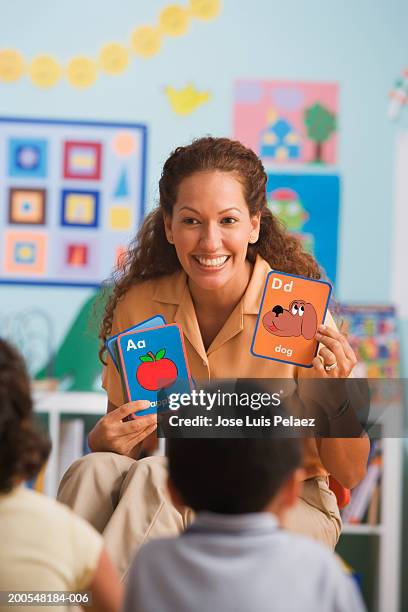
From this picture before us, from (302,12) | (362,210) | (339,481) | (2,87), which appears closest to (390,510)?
(362,210)

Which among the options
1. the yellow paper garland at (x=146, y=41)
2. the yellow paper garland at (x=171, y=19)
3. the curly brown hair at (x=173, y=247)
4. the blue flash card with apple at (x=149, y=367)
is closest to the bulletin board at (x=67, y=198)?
the yellow paper garland at (x=146, y=41)

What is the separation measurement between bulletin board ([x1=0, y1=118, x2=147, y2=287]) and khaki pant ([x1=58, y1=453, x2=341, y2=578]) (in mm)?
1908

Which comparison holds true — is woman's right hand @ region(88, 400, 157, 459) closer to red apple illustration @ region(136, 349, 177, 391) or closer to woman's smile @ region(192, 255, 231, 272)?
red apple illustration @ region(136, 349, 177, 391)

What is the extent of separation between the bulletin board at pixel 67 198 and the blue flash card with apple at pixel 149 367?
1.78 metres

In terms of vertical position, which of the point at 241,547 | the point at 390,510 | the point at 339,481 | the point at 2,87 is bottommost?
the point at 390,510

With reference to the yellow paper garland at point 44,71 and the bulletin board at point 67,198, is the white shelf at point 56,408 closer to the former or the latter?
the bulletin board at point 67,198

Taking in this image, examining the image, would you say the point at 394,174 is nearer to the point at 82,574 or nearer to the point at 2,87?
the point at 2,87

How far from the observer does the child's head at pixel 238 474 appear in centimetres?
112

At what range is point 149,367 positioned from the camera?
185 cm

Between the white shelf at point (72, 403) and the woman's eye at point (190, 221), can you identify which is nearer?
the woman's eye at point (190, 221)

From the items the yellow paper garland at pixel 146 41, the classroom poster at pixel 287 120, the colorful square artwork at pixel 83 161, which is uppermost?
the yellow paper garland at pixel 146 41

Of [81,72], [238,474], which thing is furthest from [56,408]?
[238,474]

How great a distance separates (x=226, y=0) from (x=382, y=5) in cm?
63

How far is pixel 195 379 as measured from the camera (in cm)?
194
